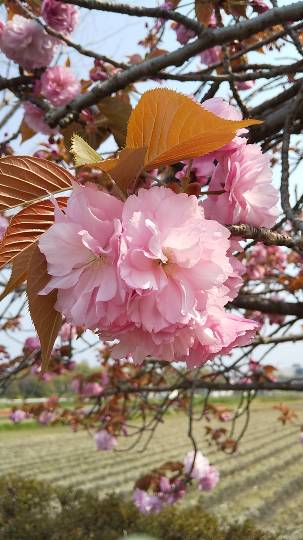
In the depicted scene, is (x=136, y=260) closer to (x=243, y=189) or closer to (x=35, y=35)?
(x=243, y=189)

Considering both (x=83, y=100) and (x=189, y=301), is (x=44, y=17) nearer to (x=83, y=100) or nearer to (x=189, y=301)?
(x=83, y=100)

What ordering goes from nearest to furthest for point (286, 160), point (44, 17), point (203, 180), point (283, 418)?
Result: point (203, 180) < point (286, 160) < point (44, 17) < point (283, 418)

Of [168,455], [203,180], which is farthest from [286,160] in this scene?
[168,455]

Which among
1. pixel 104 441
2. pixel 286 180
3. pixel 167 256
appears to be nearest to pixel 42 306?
pixel 167 256

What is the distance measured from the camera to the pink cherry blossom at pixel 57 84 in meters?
1.96

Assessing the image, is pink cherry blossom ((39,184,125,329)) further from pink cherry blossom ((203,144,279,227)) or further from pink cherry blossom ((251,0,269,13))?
pink cherry blossom ((251,0,269,13))

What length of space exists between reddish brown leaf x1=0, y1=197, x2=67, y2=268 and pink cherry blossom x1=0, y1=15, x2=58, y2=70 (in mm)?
1596

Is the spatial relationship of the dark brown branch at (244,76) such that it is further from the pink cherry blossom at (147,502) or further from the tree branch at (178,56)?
the pink cherry blossom at (147,502)

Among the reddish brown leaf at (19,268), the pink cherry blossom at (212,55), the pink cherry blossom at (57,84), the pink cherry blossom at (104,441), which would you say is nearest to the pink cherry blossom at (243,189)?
the reddish brown leaf at (19,268)

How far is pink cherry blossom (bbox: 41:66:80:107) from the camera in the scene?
1.96 metres

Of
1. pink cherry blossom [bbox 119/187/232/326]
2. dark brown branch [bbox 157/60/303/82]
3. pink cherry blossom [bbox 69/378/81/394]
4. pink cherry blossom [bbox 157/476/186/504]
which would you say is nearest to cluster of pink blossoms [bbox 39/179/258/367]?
pink cherry blossom [bbox 119/187/232/326]

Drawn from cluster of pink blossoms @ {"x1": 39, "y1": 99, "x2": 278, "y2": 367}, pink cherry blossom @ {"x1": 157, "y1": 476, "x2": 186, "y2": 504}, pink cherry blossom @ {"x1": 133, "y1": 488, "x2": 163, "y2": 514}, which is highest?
cluster of pink blossoms @ {"x1": 39, "y1": 99, "x2": 278, "y2": 367}

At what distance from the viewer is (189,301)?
500mm

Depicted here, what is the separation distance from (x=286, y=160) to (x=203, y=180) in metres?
0.40
